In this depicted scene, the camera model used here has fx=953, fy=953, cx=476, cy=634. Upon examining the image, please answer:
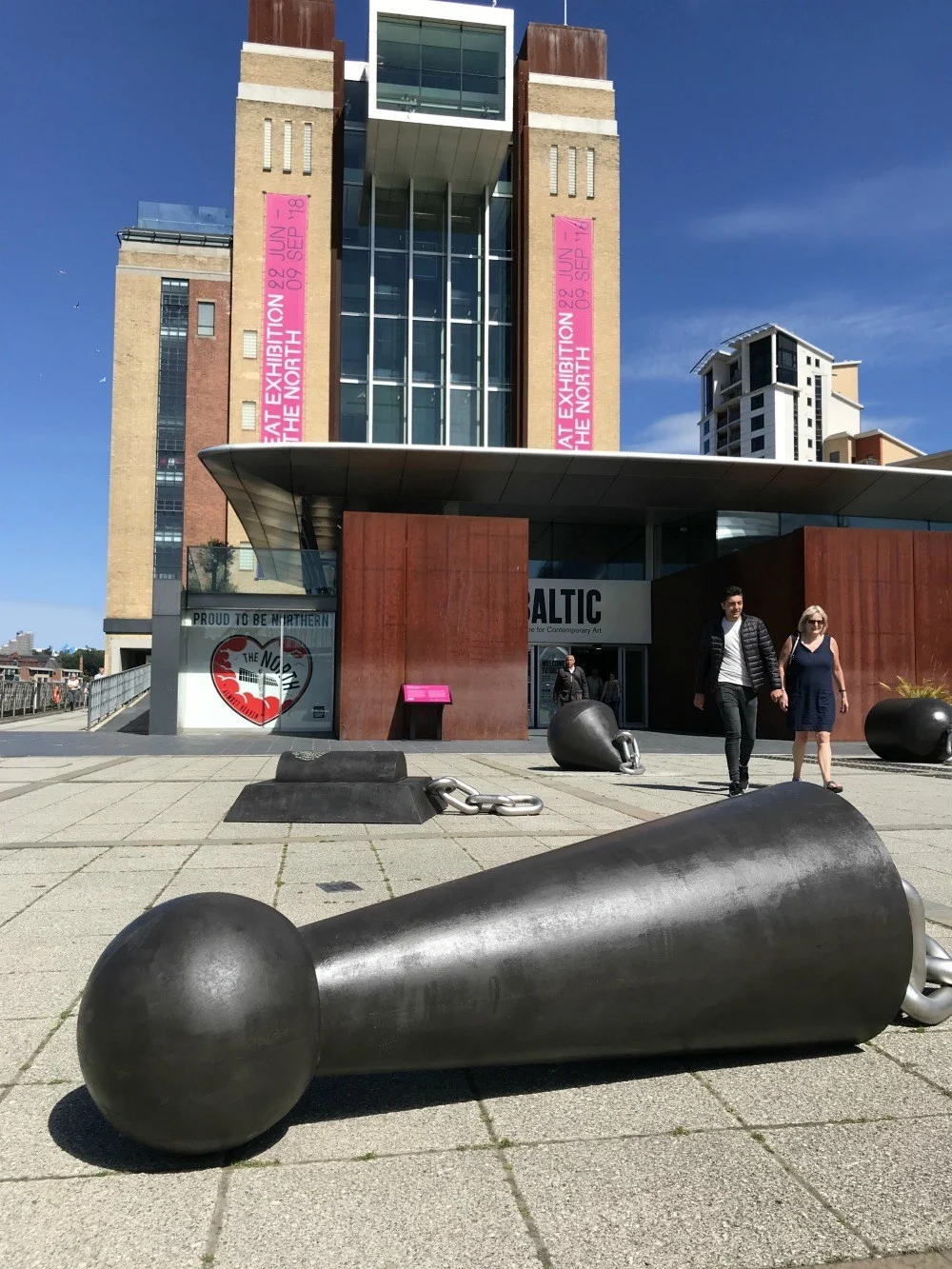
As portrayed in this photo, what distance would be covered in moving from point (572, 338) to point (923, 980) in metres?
35.8

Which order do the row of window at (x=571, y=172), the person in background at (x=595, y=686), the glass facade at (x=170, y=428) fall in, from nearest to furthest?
the person in background at (x=595, y=686) < the row of window at (x=571, y=172) < the glass facade at (x=170, y=428)

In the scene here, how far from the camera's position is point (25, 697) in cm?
3975

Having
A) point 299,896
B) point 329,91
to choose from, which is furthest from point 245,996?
point 329,91

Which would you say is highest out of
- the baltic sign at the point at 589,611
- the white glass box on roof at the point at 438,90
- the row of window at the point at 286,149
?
the white glass box on roof at the point at 438,90

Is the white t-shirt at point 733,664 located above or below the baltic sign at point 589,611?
below

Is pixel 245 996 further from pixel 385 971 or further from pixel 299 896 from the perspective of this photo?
pixel 299 896

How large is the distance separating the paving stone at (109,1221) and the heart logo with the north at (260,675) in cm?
1997

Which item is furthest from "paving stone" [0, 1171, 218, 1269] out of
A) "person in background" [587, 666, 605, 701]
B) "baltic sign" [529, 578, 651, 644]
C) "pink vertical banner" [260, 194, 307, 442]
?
"pink vertical banner" [260, 194, 307, 442]

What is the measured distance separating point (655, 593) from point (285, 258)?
19.0 m

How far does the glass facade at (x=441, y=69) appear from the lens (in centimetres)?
3544

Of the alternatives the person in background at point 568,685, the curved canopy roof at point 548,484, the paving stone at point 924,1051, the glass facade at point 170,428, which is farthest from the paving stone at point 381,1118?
the glass facade at point 170,428

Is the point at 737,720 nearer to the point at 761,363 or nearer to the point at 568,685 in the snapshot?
the point at 568,685

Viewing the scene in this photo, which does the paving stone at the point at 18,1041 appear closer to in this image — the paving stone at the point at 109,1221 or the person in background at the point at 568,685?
the paving stone at the point at 109,1221

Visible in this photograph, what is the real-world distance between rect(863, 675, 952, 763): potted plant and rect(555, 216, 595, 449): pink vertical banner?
2324 cm
